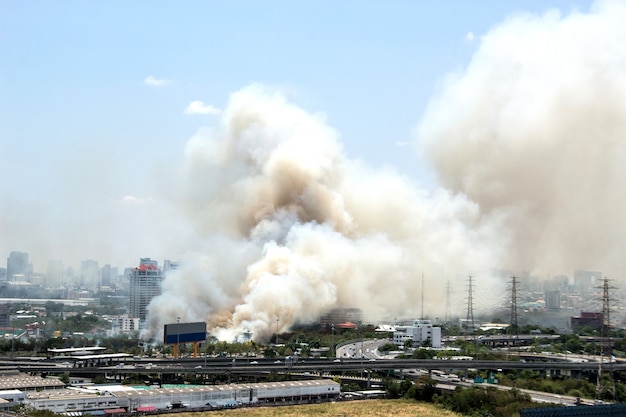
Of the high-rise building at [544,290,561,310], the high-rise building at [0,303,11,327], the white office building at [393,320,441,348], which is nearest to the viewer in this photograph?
the white office building at [393,320,441,348]

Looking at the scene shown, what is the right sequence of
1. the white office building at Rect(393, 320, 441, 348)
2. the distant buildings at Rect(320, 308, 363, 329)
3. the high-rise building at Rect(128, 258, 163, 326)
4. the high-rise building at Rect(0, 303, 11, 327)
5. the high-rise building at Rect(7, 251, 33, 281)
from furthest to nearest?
the high-rise building at Rect(7, 251, 33, 281), the high-rise building at Rect(128, 258, 163, 326), the high-rise building at Rect(0, 303, 11, 327), the distant buildings at Rect(320, 308, 363, 329), the white office building at Rect(393, 320, 441, 348)

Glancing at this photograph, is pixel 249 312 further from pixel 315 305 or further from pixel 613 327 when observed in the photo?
pixel 613 327

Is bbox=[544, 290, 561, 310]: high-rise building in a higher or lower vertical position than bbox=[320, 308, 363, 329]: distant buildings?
higher

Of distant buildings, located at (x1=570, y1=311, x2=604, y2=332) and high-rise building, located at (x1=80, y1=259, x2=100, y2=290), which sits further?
high-rise building, located at (x1=80, y1=259, x2=100, y2=290)

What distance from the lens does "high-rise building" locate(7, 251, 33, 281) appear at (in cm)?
9369

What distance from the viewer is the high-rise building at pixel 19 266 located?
307ft

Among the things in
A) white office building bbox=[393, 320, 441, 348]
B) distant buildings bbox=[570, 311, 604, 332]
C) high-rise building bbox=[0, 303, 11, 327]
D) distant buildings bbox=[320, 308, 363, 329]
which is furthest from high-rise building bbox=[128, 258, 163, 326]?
distant buildings bbox=[570, 311, 604, 332]

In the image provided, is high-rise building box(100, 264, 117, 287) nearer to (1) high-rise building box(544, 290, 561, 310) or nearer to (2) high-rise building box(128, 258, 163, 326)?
(2) high-rise building box(128, 258, 163, 326)

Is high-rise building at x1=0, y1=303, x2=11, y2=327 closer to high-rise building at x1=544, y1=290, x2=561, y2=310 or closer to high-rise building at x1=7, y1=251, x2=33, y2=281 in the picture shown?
high-rise building at x1=7, y1=251, x2=33, y2=281

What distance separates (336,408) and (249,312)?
15511 millimetres

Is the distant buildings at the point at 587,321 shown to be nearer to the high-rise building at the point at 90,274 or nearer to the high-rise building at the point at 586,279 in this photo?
the high-rise building at the point at 586,279

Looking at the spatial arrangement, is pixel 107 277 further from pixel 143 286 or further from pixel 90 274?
pixel 143 286

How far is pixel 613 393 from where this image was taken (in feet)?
93.0

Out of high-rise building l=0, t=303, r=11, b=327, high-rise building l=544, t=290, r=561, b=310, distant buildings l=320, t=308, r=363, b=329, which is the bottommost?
high-rise building l=0, t=303, r=11, b=327
